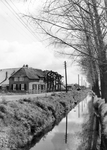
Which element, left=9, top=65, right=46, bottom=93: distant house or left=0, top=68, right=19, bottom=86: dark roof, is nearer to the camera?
left=9, top=65, right=46, bottom=93: distant house

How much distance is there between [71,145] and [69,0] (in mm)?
7262

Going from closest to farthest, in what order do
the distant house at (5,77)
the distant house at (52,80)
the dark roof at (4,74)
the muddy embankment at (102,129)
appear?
the muddy embankment at (102,129)
the distant house at (5,77)
the dark roof at (4,74)
the distant house at (52,80)

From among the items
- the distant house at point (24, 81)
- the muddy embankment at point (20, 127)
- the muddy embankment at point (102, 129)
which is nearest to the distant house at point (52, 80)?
the distant house at point (24, 81)

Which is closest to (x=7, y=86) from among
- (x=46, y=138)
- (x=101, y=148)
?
(x=46, y=138)

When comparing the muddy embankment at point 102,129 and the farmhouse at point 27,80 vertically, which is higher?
the farmhouse at point 27,80

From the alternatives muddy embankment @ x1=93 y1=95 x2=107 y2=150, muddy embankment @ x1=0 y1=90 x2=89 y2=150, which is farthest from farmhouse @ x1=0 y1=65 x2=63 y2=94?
muddy embankment @ x1=0 y1=90 x2=89 y2=150

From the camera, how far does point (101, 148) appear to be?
7605 mm

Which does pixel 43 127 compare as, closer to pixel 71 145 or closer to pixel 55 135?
pixel 55 135

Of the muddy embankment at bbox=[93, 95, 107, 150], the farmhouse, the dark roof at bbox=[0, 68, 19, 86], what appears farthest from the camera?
the dark roof at bbox=[0, 68, 19, 86]

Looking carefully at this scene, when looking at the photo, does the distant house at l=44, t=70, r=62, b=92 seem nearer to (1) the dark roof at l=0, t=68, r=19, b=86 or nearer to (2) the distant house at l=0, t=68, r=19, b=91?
(1) the dark roof at l=0, t=68, r=19, b=86

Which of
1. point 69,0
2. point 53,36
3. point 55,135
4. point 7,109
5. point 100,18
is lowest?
point 55,135

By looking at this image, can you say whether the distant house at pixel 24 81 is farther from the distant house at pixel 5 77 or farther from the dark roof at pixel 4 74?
the dark roof at pixel 4 74

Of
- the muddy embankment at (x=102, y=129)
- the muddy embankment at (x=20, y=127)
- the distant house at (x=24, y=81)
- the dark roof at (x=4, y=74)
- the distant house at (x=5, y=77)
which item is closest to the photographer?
the muddy embankment at (x=20, y=127)

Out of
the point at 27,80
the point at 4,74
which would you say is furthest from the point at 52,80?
the point at 4,74
